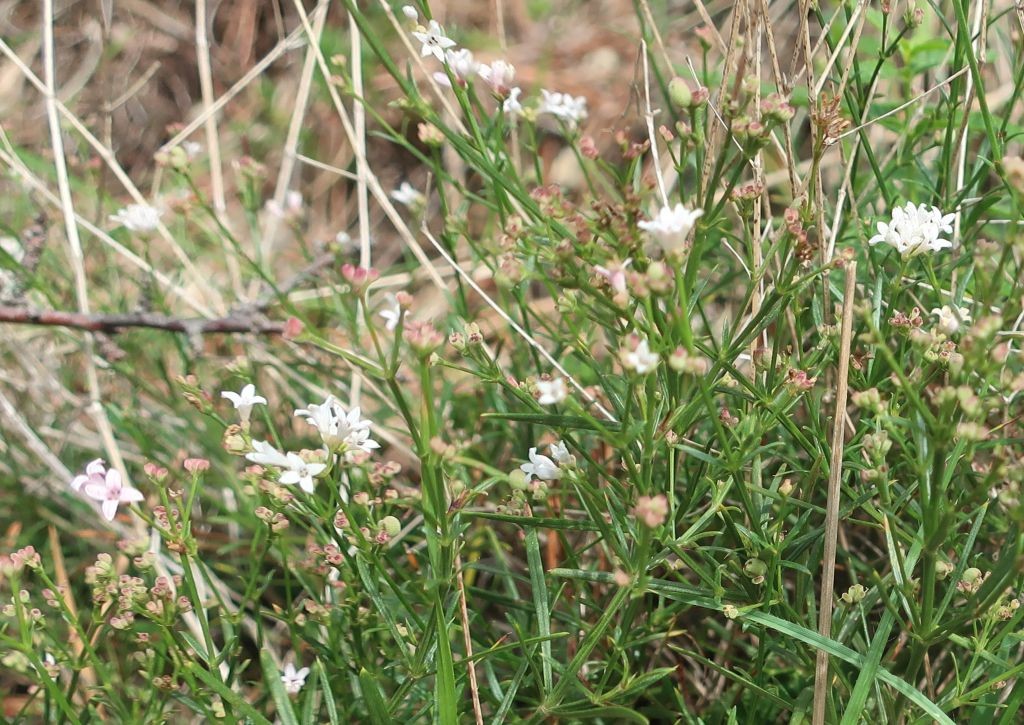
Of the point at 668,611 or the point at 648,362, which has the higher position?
the point at 648,362

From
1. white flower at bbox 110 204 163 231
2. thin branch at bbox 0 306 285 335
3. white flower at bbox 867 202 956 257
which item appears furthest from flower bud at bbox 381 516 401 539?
white flower at bbox 110 204 163 231

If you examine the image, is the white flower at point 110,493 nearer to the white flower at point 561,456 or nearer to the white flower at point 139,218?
the white flower at point 561,456

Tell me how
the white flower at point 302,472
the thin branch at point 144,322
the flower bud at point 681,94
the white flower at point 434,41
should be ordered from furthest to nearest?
the thin branch at point 144,322 < the white flower at point 434,41 < the flower bud at point 681,94 < the white flower at point 302,472

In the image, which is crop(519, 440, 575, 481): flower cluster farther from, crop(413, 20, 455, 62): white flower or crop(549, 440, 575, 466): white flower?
crop(413, 20, 455, 62): white flower

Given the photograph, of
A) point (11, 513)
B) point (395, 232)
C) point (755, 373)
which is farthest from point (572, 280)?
point (395, 232)

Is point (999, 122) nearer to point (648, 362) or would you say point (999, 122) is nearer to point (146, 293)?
point (648, 362)

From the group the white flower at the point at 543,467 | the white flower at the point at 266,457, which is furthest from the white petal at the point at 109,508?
the white flower at the point at 543,467

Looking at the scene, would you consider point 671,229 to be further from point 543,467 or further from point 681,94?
point 543,467
